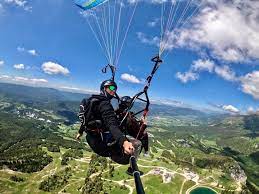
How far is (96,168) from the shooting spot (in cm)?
16662

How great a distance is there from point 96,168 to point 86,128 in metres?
159

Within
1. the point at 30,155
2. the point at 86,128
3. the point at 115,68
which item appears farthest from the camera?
the point at 30,155

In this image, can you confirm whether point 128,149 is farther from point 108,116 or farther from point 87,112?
point 87,112

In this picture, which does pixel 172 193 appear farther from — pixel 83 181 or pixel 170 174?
pixel 83 181

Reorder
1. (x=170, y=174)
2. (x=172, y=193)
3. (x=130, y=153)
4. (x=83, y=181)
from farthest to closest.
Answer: (x=170, y=174)
(x=83, y=181)
(x=172, y=193)
(x=130, y=153)

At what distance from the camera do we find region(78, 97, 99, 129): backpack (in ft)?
38.0

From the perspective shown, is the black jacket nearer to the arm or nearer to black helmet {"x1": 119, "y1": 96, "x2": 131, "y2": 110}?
the arm

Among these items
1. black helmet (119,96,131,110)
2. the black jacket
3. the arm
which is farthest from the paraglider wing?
the arm

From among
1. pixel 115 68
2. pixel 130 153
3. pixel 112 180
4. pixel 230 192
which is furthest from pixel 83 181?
pixel 130 153

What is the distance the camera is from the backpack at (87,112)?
1157 centimetres

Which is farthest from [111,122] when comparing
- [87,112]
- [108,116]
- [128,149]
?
[87,112]

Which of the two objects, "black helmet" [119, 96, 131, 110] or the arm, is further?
"black helmet" [119, 96, 131, 110]

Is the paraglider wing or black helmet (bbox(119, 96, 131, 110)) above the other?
the paraglider wing

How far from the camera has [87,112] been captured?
478 inches
